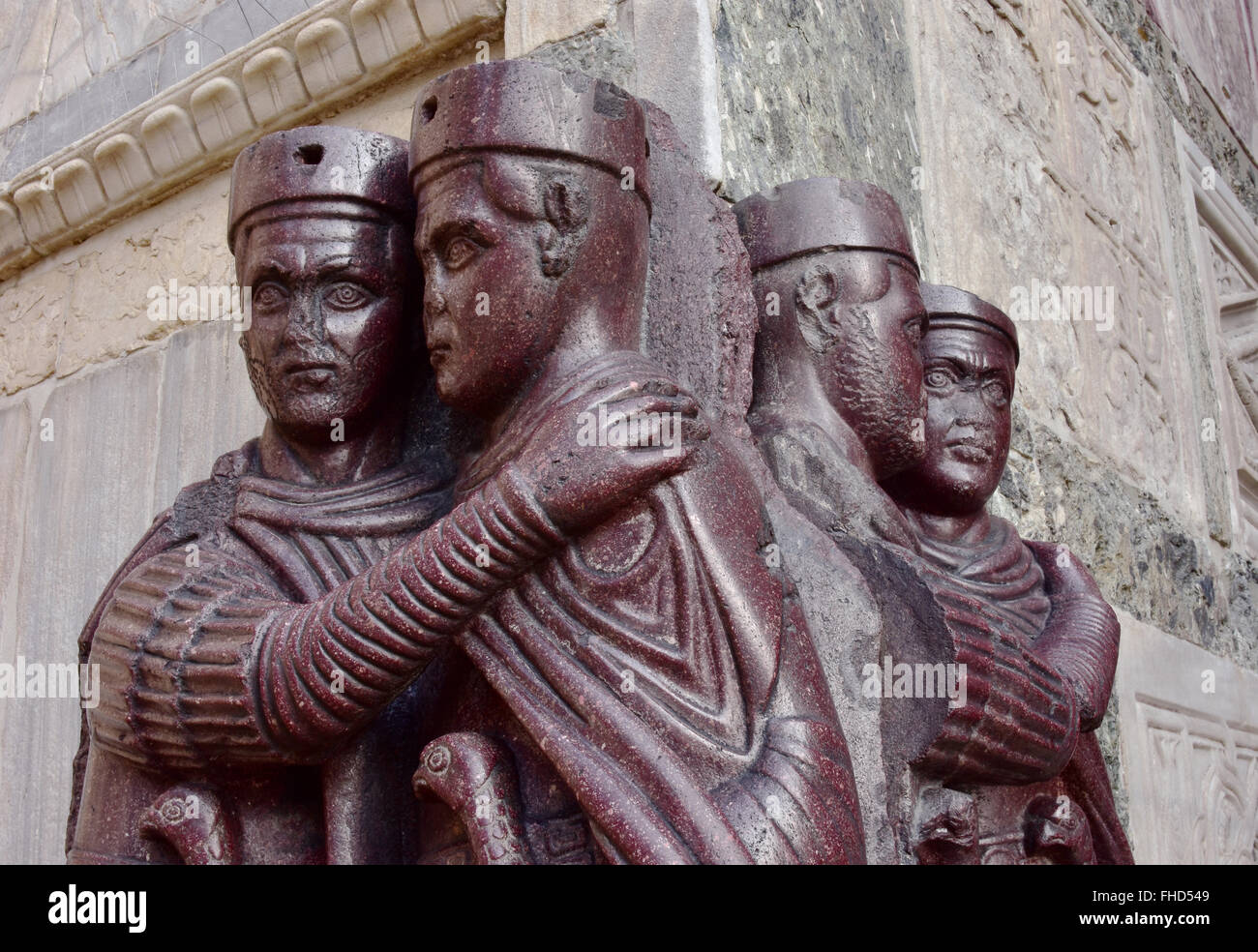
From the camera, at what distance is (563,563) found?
1.44m

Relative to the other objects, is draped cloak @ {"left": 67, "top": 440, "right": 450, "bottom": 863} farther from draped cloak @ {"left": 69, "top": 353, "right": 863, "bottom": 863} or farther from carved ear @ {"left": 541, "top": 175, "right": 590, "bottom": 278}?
carved ear @ {"left": 541, "top": 175, "right": 590, "bottom": 278}

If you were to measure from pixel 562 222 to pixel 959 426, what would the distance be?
2.61ft

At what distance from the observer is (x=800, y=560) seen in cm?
162

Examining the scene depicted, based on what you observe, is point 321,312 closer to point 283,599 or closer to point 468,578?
point 283,599

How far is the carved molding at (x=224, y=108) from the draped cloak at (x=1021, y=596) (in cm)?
118

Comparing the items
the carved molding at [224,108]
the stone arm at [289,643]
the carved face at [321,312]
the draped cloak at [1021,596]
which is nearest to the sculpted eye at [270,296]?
the carved face at [321,312]

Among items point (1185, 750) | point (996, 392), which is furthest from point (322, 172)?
point (1185, 750)

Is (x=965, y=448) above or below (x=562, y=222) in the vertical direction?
below

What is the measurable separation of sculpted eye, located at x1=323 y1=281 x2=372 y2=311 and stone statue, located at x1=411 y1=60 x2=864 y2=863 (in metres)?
0.16

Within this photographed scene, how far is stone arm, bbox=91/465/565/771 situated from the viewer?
1.42m

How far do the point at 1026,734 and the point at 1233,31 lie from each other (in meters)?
4.05

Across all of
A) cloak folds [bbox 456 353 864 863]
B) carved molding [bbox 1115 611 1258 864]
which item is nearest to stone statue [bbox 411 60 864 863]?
cloak folds [bbox 456 353 864 863]

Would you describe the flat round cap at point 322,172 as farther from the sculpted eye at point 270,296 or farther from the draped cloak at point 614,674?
the draped cloak at point 614,674

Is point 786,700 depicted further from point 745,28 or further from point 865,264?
point 745,28
